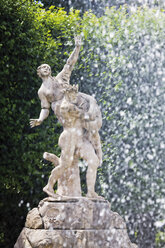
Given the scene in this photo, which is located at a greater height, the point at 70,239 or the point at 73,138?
the point at 73,138

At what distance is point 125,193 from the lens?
8.35 metres

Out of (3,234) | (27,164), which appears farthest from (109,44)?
(3,234)

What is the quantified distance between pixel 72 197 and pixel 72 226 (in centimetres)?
45

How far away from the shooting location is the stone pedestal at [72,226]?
5383 millimetres

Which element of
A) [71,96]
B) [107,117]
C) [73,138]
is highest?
[71,96]

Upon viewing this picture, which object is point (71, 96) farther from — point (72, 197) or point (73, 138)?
point (72, 197)

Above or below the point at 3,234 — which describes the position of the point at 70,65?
above

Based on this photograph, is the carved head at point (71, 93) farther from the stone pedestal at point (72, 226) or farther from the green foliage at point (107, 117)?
the green foliage at point (107, 117)

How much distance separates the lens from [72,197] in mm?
5738

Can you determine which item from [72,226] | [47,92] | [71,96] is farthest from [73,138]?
[72,226]

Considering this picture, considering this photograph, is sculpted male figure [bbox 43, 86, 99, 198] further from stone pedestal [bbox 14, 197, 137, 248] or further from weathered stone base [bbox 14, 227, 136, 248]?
weathered stone base [bbox 14, 227, 136, 248]

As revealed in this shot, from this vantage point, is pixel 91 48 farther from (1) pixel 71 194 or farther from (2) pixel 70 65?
(1) pixel 71 194

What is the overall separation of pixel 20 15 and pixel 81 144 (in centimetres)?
418

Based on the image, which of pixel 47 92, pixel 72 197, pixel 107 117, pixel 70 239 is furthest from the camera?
pixel 107 117
